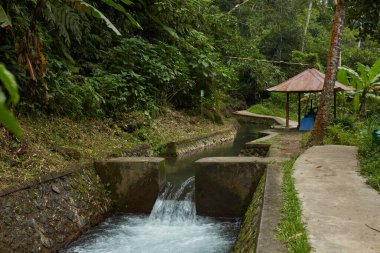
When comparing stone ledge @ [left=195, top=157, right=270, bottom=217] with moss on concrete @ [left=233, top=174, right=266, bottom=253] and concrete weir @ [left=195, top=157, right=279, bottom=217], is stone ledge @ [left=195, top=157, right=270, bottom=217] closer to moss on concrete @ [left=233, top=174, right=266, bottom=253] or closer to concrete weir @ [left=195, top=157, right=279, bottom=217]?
concrete weir @ [left=195, top=157, right=279, bottom=217]

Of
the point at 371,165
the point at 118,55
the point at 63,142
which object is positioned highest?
the point at 118,55

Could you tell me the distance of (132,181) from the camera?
720cm

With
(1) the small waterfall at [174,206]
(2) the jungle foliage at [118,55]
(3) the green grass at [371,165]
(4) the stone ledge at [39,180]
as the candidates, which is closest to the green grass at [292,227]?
(3) the green grass at [371,165]

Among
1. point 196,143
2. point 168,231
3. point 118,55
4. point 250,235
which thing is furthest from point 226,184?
point 118,55

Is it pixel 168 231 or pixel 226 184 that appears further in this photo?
pixel 226 184

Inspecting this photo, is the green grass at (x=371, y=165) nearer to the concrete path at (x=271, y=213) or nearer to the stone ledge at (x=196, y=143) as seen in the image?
the concrete path at (x=271, y=213)

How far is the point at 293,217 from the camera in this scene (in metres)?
3.73

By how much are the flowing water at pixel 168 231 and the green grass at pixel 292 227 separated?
1.52m

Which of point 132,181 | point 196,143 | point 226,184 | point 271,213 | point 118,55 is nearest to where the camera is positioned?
point 271,213

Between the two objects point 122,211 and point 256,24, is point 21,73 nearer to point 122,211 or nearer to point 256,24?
point 122,211

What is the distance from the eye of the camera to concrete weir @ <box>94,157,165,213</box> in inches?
281

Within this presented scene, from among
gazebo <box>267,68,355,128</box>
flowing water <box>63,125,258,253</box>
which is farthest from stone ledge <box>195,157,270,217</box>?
gazebo <box>267,68,355,128</box>

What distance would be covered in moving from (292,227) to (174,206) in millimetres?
3992

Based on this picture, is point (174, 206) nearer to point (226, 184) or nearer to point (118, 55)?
point (226, 184)
